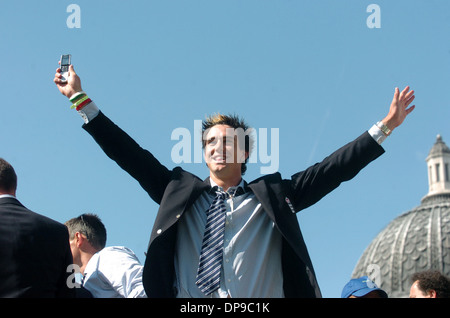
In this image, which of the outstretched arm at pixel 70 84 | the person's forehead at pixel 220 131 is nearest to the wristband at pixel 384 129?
the person's forehead at pixel 220 131

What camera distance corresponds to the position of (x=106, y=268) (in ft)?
31.2

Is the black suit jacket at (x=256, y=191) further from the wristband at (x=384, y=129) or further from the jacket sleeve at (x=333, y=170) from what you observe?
the wristband at (x=384, y=129)

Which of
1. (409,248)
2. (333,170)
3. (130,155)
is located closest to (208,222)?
(130,155)

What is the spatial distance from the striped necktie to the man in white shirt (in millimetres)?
995

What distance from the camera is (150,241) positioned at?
27.2ft

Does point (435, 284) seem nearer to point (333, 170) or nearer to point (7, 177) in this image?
point (333, 170)

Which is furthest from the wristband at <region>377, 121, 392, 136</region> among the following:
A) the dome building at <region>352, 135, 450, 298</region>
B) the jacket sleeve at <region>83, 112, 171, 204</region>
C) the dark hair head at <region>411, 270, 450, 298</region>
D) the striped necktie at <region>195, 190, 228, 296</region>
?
the dome building at <region>352, 135, 450, 298</region>

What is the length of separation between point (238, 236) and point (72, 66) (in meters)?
2.16

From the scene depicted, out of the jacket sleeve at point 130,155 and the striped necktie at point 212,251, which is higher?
the jacket sleeve at point 130,155

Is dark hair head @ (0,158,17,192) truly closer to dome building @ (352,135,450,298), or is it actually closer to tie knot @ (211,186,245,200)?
tie knot @ (211,186,245,200)

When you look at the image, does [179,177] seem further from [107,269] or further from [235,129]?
[107,269]

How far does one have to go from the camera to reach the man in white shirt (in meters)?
9.28

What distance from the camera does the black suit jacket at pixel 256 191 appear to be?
8156 millimetres
